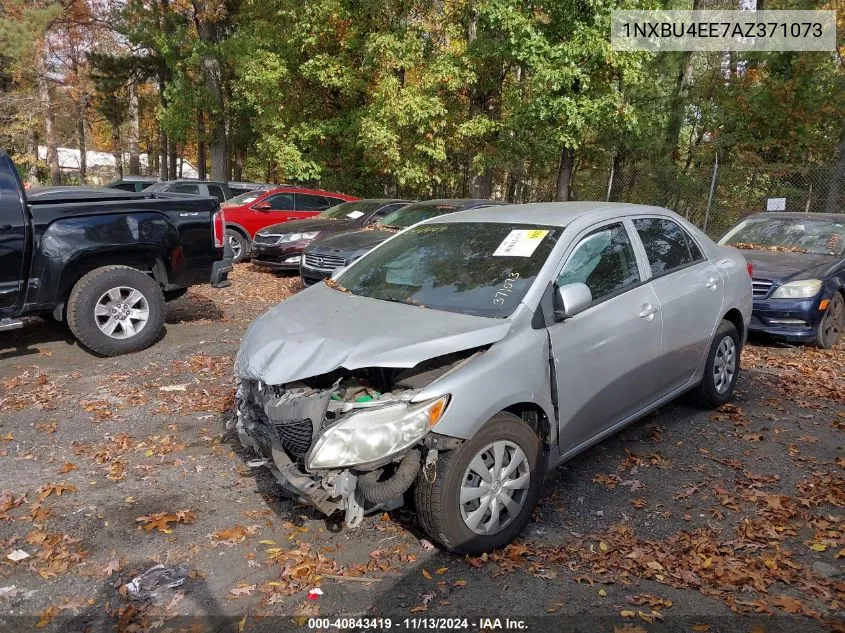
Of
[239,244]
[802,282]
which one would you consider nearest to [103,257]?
[239,244]

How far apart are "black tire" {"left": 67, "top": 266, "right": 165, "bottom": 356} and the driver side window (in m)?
4.65

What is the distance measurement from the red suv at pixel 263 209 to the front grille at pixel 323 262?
3960 millimetres

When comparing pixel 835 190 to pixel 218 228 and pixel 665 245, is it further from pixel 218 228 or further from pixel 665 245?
pixel 218 228

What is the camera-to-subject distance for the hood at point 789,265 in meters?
7.15

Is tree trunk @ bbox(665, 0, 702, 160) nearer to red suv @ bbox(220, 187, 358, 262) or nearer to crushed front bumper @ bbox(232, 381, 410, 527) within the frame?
red suv @ bbox(220, 187, 358, 262)

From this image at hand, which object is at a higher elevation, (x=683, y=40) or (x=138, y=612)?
(x=683, y=40)

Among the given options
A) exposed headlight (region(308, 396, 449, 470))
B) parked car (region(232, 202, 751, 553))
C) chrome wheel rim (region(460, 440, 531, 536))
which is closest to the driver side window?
parked car (region(232, 202, 751, 553))

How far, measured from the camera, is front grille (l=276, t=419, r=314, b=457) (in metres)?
3.02

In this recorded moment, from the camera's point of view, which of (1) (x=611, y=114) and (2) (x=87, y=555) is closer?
(2) (x=87, y=555)

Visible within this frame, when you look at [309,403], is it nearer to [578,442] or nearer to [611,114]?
[578,442]

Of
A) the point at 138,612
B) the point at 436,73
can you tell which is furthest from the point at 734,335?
the point at 436,73

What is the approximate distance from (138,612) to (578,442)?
246cm

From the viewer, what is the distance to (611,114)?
42.3ft

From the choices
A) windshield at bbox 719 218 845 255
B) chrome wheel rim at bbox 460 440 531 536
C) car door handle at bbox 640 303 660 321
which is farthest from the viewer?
windshield at bbox 719 218 845 255
